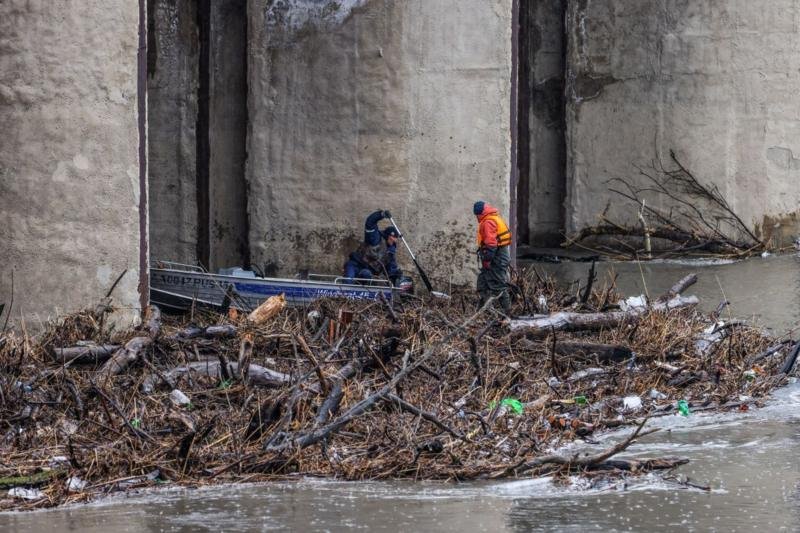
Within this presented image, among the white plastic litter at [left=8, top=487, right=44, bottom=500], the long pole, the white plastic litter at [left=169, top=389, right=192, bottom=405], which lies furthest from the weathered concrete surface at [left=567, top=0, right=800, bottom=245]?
the white plastic litter at [left=8, top=487, right=44, bottom=500]

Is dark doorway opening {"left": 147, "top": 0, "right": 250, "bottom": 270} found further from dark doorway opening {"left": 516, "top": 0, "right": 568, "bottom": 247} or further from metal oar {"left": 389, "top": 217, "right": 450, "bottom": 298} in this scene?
dark doorway opening {"left": 516, "top": 0, "right": 568, "bottom": 247}

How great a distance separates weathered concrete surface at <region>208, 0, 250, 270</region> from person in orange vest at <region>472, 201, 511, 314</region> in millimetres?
4732

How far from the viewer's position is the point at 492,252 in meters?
16.4

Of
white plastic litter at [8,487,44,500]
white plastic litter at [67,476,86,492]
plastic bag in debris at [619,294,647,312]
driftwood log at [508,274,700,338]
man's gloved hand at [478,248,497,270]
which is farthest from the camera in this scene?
man's gloved hand at [478,248,497,270]

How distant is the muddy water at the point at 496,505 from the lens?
8000mm

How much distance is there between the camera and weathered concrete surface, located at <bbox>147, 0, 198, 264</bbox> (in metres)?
20.6

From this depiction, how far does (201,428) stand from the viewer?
9.45 m

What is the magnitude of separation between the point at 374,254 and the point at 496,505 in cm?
963

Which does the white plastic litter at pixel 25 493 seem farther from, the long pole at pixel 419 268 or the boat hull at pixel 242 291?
the long pole at pixel 419 268

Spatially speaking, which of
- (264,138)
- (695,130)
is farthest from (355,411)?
(695,130)

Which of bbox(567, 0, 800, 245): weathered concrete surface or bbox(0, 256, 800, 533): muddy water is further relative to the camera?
bbox(567, 0, 800, 245): weathered concrete surface

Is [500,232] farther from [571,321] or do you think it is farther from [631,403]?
[631,403]

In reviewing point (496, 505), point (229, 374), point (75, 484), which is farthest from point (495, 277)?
point (75, 484)

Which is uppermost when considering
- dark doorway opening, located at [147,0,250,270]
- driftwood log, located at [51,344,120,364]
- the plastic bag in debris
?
dark doorway opening, located at [147,0,250,270]
